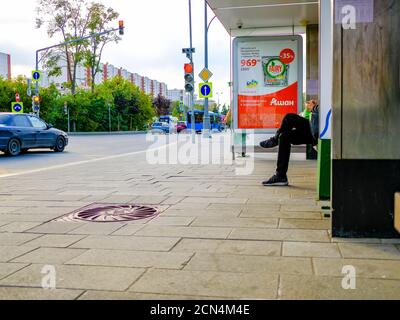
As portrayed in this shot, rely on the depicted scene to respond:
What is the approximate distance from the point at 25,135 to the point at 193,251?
49.7ft

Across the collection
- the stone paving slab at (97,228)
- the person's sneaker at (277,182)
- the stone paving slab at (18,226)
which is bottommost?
the stone paving slab at (97,228)

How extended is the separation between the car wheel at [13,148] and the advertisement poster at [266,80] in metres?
8.42

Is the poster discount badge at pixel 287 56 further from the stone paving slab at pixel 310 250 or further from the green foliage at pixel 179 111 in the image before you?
the green foliage at pixel 179 111

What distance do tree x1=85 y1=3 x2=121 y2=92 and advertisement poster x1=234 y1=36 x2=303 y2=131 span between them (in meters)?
44.2

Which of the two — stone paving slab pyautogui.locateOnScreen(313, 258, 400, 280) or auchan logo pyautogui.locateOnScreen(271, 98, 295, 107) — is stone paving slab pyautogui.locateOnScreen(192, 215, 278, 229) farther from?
auchan logo pyautogui.locateOnScreen(271, 98, 295, 107)

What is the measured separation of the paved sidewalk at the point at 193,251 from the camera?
3230mm

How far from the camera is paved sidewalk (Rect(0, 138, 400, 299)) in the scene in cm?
323

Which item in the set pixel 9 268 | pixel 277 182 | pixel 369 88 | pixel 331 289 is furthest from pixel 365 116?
pixel 277 182

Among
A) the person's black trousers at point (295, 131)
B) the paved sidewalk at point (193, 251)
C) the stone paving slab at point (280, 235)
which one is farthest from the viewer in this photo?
the person's black trousers at point (295, 131)

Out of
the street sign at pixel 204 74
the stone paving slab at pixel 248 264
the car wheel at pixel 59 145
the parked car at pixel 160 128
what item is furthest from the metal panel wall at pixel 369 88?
the parked car at pixel 160 128

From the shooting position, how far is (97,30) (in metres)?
54.4

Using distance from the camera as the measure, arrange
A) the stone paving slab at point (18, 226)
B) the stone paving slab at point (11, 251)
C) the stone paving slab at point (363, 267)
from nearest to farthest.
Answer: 1. the stone paving slab at point (363, 267)
2. the stone paving slab at point (11, 251)
3. the stone paving slab at point (18, 226)

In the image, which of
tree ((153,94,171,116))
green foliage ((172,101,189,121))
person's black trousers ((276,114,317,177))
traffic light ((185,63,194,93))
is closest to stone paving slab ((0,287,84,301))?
person's black trousers ((276,114,317,177))
